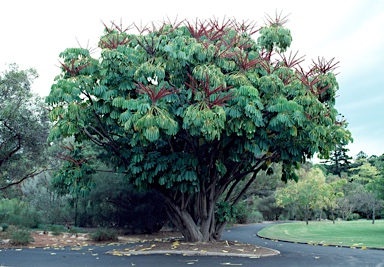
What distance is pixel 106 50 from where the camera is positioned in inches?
545

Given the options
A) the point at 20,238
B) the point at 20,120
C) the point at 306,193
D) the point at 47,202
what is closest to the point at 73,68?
the point at 20,120

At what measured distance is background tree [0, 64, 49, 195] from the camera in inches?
766

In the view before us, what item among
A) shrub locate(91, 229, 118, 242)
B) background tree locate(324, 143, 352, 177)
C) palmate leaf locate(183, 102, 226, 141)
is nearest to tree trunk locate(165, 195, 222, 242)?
palmate leaf locate(183, 102, 226, 141)

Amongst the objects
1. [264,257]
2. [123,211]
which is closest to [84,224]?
[123,211]

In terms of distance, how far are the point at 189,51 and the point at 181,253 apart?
6899mm

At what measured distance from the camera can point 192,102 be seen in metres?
13.9

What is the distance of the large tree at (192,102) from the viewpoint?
42.6 ft

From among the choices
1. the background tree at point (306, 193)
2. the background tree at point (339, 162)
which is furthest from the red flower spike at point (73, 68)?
the background tree at point (339, 162)

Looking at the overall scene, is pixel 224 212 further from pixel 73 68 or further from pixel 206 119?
pixel 73 68

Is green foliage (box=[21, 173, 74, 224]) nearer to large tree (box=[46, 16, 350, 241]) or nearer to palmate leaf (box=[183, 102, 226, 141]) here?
large tree (box=[46, 16, 350, 241])

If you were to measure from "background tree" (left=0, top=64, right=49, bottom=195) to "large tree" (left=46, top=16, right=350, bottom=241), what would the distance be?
4.83 meters

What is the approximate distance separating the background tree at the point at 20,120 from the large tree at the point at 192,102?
15.9ft

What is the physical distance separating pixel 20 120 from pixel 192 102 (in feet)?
32.7

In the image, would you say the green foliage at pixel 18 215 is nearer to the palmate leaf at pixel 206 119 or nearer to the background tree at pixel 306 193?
the palmate leaf at pixel 206 119
